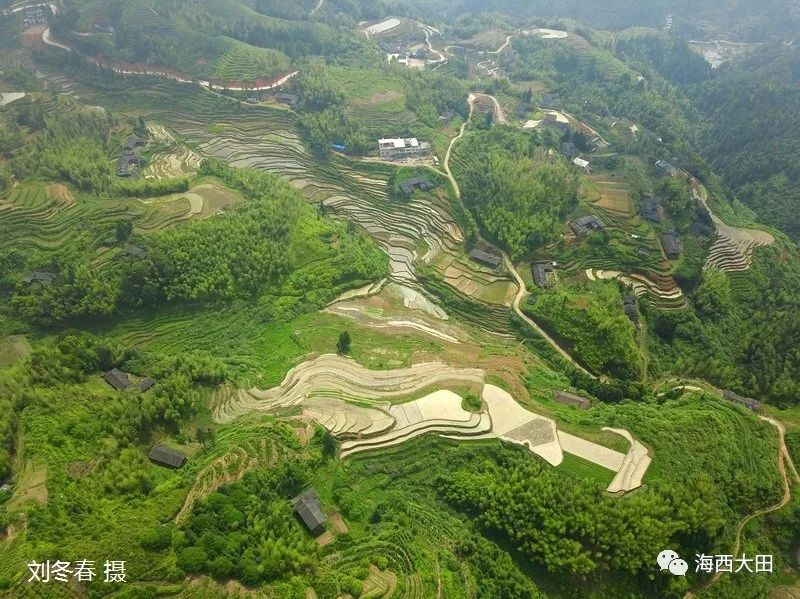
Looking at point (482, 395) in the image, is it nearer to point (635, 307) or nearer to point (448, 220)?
point (635, 307)

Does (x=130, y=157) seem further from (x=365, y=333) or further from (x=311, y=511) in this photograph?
(x=311, y=511)

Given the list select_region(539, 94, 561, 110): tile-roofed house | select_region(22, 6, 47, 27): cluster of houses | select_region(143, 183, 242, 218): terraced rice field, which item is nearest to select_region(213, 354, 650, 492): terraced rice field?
select_region(143, 183, 242, 218): terraced rice field

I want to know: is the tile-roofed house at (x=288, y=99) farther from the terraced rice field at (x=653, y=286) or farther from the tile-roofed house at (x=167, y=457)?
the tile-roofed house at (x=167, y=457)

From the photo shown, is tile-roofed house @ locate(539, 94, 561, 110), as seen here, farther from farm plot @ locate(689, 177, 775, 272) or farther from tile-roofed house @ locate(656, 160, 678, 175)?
farm plot @ locate(689, 177, 775, 272)

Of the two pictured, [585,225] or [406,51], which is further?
[406,51]

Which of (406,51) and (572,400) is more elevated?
(406,51)

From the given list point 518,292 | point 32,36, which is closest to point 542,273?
point 518,292

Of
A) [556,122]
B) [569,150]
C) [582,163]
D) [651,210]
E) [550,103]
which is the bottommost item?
[651,210]
